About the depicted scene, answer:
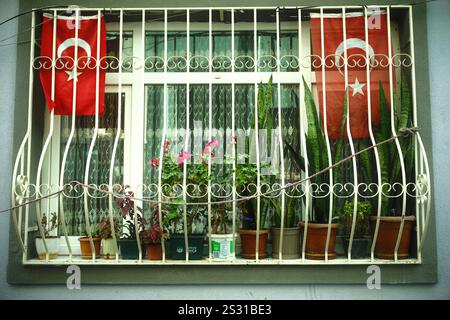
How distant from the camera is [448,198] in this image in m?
3.70

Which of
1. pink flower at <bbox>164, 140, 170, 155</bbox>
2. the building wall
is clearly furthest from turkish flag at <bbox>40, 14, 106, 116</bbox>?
pink flower at <bbox>164, 140, 170, 155</bbox>

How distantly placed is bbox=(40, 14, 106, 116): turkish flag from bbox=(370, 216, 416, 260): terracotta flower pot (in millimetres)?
2329

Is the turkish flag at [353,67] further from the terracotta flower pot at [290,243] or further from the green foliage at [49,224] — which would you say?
the green foliage at [49,224]

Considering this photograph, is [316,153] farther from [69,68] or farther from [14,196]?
[14,196]

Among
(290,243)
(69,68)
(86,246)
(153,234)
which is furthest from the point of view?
(69,68)

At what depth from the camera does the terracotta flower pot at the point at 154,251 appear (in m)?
3.66

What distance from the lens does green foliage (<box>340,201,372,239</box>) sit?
3.66 meters

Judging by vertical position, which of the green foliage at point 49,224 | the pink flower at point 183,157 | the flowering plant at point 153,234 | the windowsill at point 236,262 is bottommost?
the windowsill at point 236,262

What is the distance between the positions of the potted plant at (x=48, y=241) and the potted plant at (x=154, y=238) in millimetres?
721

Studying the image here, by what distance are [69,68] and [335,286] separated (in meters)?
2.64

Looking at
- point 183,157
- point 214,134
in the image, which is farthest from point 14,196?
point 214,134

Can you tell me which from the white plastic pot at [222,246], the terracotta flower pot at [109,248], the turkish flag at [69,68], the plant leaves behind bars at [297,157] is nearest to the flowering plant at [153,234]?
the terracotta flower pot at [109,248]

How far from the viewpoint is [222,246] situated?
12.0ft

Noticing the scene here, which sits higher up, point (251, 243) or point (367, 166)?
point (367, 166)
